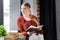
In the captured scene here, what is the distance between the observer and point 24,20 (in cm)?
270

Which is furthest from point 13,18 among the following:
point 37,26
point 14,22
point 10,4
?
point 37,26

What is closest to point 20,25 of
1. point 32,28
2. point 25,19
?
point 25,19

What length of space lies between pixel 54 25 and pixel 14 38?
2.72 ft

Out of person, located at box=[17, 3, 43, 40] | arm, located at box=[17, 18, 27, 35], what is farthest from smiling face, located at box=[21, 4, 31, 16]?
arm, located at box=[17, 18, 27, 35]

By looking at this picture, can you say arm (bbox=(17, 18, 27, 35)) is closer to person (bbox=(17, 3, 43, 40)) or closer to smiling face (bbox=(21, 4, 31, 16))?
person (bbox=(17, 3, 43, 40))

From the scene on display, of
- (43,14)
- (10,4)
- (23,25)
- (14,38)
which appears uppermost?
(10,4)

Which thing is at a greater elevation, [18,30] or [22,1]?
[22,1]

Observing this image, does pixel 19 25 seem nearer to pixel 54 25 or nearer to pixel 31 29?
pixel 31 29

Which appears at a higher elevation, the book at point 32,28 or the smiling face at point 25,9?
the smiling face at point 25,9

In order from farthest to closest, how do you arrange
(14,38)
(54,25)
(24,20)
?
(54,25)
(24,20)
(14,38)

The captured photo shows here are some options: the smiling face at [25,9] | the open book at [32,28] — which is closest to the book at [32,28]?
the open book at [32,28]

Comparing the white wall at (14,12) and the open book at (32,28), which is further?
the open book at (32,28)

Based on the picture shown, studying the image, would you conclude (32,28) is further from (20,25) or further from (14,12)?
(14,12)

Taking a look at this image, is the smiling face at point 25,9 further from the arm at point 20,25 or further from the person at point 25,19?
the arm at point 20,25
